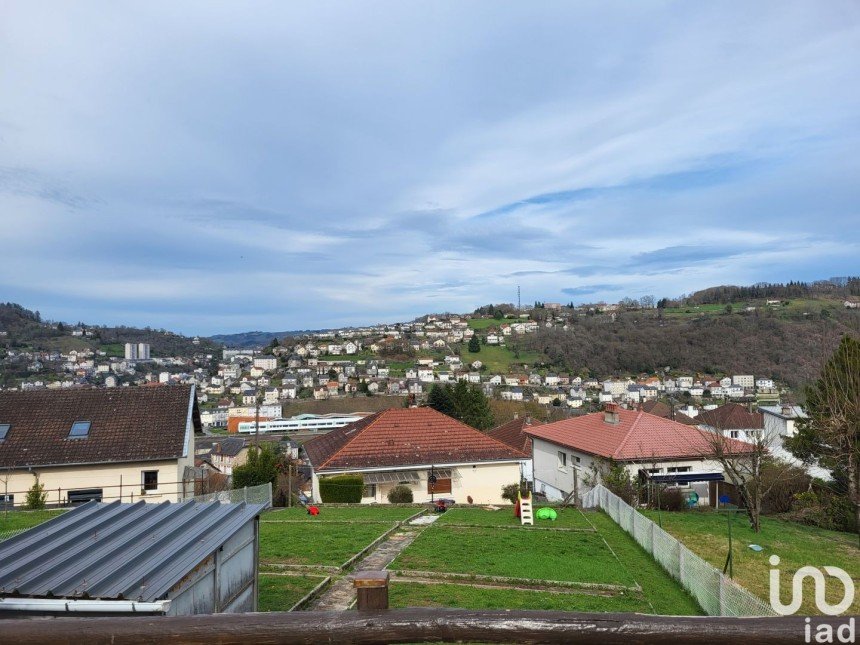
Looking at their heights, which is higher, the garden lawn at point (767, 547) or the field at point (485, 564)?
the field at point (485, 564)

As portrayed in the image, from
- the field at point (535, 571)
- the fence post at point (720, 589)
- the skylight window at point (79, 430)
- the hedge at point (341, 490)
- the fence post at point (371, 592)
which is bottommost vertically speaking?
the hedge at point (341, 490)

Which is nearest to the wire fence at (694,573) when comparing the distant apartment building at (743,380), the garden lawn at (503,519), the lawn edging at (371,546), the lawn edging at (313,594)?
the garden lawn at (503,519)

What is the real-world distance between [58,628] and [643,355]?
143 meters

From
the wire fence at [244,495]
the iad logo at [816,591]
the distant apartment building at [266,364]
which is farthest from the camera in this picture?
the distant apartment building at [266,364]

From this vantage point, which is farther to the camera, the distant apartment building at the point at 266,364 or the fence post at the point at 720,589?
the distant apartment building at the point at 266,364

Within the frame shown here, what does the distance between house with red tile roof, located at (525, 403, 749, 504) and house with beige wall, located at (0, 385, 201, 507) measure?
16836 millimetres

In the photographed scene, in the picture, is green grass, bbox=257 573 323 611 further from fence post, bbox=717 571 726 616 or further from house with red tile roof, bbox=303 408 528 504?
house with red tile roof, bbox=303 408 528 504

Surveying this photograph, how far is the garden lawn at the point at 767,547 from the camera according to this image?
12.0 m

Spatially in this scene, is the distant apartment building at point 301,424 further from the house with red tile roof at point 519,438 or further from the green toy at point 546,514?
the green toy at point 546,514

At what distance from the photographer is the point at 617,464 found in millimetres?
25312

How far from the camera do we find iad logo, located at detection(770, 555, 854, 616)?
953 cm

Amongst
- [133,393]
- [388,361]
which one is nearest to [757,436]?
[133,393]

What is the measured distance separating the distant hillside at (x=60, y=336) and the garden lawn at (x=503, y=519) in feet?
492

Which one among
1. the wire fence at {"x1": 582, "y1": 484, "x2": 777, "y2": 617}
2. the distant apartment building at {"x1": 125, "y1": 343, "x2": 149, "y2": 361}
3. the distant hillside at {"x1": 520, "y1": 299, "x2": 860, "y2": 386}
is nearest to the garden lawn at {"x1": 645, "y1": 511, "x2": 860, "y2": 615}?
the wire fence at {"x1": 582, "y1": 484, "x2": 777, "y2": 617}
